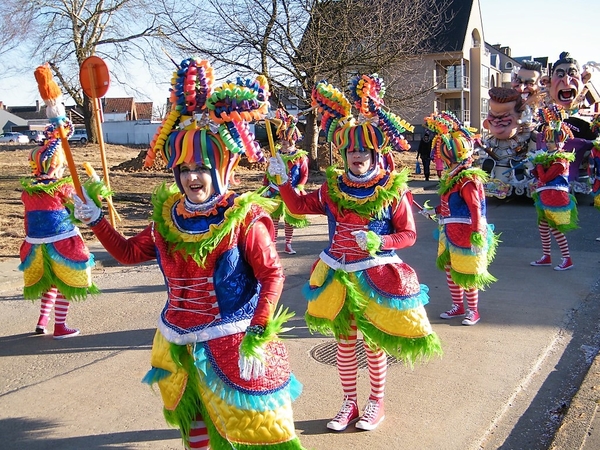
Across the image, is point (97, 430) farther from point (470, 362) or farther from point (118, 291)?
point (118, 291)

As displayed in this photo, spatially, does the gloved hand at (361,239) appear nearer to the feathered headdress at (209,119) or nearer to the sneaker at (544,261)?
the feathered headdress at (209,119)

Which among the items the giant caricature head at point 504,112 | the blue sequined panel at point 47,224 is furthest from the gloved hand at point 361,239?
the giant caricature head at point 504,112

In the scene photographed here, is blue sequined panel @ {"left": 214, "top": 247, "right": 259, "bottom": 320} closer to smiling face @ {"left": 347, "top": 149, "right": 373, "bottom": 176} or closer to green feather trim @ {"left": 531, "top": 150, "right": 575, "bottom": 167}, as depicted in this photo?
smiling face @ {"left": 347, "top": 149, "right": 373, "bottom": 176}

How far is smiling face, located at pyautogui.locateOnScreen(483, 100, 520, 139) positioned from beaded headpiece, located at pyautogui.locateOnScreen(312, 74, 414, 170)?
11729 millimetres

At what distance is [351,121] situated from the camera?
432 cm

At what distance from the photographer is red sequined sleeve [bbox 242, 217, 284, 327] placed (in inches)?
112

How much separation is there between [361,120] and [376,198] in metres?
0.57

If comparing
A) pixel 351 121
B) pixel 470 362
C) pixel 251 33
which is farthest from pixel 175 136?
pixel 251 33

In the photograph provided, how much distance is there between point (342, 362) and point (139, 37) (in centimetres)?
2364

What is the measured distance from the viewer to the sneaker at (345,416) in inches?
165

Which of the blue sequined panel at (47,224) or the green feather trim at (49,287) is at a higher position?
the blue sequined panel at (47,224)

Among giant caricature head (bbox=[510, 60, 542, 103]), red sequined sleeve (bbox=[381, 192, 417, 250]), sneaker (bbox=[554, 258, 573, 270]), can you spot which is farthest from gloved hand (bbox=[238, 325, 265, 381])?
giant caricature head (bbox=[510, 60, 542, 103])

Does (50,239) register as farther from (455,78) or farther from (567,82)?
(455,78)

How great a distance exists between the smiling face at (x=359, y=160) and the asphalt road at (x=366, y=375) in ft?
5.79
